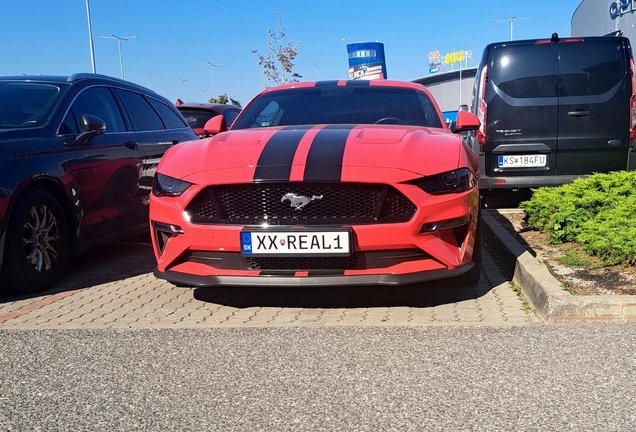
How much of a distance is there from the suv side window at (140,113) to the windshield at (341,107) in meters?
1.36

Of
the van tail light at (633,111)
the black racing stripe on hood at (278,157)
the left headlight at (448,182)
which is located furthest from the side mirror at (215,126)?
the van tail light at (633,111)

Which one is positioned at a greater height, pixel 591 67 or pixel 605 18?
pixel 605 18

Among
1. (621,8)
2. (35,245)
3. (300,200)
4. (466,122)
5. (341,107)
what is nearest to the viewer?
(300,200)

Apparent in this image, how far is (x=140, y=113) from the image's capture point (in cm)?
676

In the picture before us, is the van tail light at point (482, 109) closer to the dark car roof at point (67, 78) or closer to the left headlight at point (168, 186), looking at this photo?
the dark car roof at point (67, 78)

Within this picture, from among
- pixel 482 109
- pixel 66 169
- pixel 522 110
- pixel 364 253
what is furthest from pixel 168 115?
pixel 364 253

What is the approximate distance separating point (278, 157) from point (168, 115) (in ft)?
12.0

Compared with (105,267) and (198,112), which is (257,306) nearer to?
(105,267)

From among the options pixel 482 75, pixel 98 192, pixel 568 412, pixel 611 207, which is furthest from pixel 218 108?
pixel 568 412

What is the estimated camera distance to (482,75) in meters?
8.13

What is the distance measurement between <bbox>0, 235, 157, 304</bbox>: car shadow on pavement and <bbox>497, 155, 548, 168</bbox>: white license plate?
3981mm

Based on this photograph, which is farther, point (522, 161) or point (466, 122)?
point (522, 161)

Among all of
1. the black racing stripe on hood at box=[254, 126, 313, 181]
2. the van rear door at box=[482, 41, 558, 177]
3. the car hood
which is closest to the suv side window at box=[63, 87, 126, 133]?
the car hood

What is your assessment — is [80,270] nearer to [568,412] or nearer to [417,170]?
[417,170]
